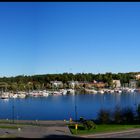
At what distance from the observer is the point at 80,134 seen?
15.6m

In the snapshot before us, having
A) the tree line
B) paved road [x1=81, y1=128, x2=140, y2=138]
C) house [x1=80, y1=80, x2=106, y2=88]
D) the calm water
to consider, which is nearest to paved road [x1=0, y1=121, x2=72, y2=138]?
paved road [x1=81, y1=128, x2=140, y2=138]

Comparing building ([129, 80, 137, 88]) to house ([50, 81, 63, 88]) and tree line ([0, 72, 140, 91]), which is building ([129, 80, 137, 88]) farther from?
house ([50, 81, 63, 88])

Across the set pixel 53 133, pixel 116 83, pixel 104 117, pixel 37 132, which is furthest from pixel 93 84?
pixel 53 133

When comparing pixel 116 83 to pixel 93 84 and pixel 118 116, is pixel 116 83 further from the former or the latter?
pixel 118 116

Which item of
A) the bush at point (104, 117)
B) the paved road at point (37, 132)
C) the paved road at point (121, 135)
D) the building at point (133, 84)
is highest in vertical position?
the building at point (133, 84)

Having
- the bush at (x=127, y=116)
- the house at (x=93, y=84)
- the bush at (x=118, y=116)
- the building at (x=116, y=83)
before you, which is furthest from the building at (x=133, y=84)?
the bush at (x=118, y=116)

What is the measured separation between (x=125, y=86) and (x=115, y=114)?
71.9 metres

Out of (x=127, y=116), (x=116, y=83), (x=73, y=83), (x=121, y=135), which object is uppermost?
(x=73, y=83)

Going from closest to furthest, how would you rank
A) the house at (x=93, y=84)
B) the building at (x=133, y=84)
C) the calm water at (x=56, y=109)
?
1. the calm water at (x=56, y=109)
2. the building at (x=133, y=84)
3. the house at (x=93, y=84)

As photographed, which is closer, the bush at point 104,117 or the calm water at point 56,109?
the bush at point 104,117

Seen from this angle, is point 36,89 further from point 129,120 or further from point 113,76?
point 129,120

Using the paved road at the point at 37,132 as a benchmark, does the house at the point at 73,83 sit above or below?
above

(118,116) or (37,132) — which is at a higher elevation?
(118,116)

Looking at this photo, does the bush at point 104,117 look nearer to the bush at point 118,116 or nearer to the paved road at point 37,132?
the bush at point 118,116
